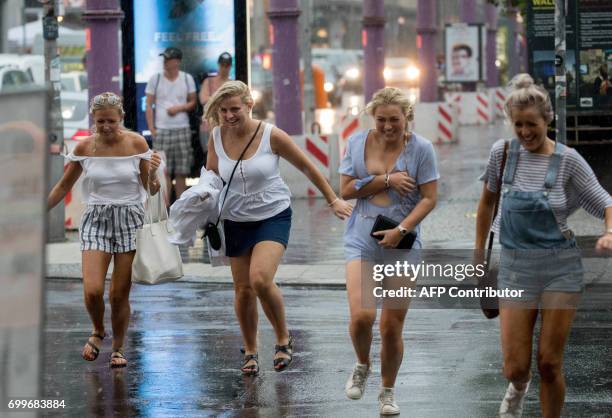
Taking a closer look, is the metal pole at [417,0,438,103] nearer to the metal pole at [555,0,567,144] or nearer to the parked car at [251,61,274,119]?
the parked car at [251,61,274,119]

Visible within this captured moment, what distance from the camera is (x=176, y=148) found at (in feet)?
58.8

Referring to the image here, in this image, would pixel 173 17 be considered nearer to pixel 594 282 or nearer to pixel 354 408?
pixel 594 282

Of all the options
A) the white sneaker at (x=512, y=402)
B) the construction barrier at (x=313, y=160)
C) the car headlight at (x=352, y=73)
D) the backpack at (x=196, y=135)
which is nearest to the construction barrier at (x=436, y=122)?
the construction barrier at (x=313, y=160)

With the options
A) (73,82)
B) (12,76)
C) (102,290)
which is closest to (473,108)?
(73,82)

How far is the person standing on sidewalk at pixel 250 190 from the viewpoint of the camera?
8461mm

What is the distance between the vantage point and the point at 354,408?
25.6 feet

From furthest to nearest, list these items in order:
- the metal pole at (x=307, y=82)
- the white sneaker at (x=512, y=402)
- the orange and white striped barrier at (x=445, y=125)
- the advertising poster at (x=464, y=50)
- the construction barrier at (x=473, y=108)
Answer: the construction barrier at (x=473, y=108) < the advertising poster at (x=464, y=50) < the orange and white striped barrier at (x=445, y=125) < the metal pole at (x=307, y=82) < the white sneaker at (x=512, y=402)

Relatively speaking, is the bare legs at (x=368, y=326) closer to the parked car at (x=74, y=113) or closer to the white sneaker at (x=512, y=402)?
the white sneaker at (x=512, y=402)

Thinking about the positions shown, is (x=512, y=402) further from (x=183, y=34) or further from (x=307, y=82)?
(x=307, y=82)

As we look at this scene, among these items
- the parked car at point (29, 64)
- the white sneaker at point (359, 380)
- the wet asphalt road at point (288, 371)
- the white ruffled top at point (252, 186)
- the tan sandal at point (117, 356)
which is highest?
the parked car at point (29, 64)

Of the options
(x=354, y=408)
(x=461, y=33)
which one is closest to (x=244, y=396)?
(x=354, y=408)

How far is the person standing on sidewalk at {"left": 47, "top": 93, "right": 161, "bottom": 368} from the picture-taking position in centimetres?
891

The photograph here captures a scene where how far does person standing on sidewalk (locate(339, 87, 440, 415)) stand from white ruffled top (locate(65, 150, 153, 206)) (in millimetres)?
1854

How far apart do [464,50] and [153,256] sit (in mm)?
33188
